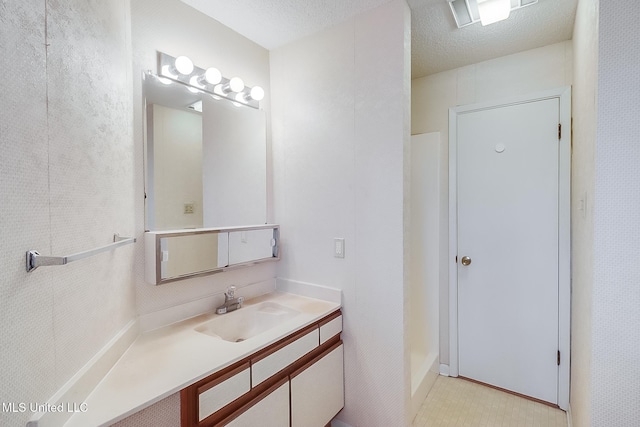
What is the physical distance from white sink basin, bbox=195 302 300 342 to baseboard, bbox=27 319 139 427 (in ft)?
1.61

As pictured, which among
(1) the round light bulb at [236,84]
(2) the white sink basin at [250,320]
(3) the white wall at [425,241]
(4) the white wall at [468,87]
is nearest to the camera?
(2) the white sink basin at [250,320]

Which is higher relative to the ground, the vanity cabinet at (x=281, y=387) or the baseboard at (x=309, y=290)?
the baseboard at (x=309, y=290)

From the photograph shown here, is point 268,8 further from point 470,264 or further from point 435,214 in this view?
point 470,264

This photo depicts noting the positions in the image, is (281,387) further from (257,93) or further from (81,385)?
(257,93)

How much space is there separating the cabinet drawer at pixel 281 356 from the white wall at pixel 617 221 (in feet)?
3.82

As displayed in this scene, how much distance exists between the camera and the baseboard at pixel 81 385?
2.47 ft

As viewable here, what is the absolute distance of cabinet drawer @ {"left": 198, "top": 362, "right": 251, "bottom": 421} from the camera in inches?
41.6

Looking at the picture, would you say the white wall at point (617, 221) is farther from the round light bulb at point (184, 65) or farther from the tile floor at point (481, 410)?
the round light bulb at point (184, 65)

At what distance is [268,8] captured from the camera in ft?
5.43

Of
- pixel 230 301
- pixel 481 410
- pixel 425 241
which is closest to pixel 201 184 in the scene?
pixel 230 301

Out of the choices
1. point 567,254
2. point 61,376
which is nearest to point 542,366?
point 567,254

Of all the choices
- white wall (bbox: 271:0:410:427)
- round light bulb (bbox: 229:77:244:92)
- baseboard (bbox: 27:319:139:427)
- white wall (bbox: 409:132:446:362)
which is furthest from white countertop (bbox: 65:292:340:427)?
round light bulb (bbox: 229:77:244:92)

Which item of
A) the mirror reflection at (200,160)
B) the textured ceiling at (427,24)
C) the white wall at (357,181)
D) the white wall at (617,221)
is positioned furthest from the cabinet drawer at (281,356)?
the textured ceiling at (427,24)

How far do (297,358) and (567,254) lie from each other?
75.2 inches
